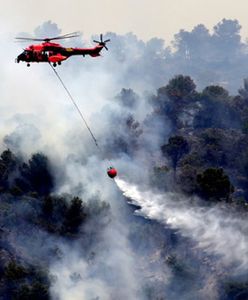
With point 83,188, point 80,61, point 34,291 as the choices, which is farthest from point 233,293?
point 80,61

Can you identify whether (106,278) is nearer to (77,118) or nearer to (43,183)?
(43,183)

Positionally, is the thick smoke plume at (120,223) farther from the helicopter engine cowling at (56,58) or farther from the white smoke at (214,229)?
the helicopter engine cowling at (56,58)

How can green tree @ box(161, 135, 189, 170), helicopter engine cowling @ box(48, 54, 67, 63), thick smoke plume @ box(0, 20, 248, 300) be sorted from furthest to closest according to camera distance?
green tree @ box(161, 135, 189, 170), thick smoke plume @ box(0, 20, 248, 300), helicopter engine cowling @ box(48, 54, 67, 63)

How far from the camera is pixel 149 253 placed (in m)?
63.3

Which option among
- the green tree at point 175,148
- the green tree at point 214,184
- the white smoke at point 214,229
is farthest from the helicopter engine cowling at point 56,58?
the green tree at point 175,148

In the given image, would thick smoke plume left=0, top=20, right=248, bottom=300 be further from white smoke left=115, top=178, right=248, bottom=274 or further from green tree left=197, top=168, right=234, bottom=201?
green tree left=197, top=168, right=234, bottom=201

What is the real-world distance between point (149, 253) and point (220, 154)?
24048 millimetres

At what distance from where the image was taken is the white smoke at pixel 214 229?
181ft

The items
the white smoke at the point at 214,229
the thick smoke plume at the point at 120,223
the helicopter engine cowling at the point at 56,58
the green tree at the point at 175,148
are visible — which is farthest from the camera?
the green tree at the point at 175,148

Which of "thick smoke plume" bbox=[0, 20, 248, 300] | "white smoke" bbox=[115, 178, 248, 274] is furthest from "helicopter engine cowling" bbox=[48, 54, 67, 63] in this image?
"white smoke" bbox=[115, 178, 248, 274]

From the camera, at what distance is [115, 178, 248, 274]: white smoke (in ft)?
181

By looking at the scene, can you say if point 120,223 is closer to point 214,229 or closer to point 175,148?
point 214,229

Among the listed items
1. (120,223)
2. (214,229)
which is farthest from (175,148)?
(214,229)

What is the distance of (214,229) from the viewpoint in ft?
182
